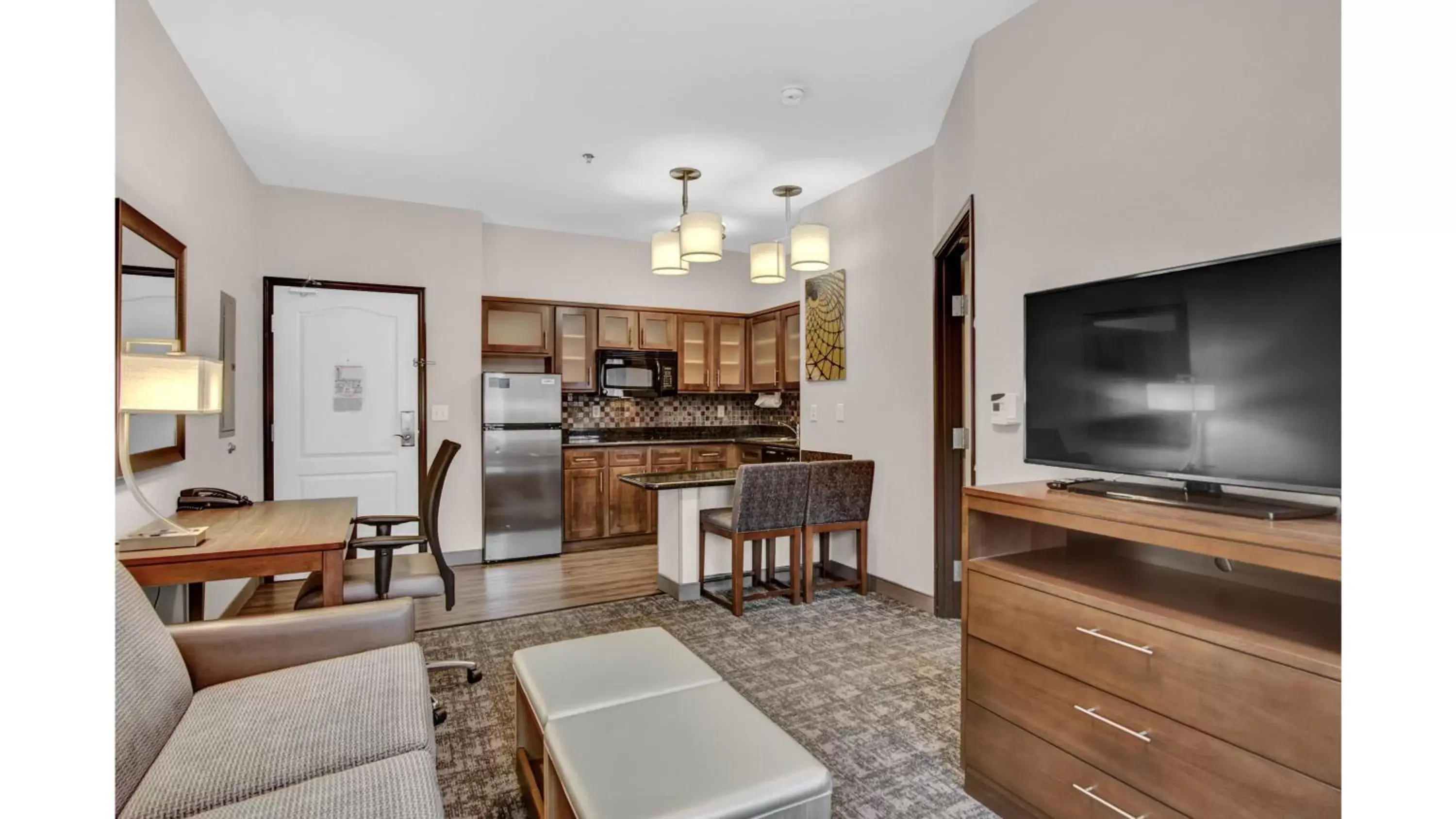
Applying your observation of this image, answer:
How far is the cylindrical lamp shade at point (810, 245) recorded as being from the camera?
152 inches

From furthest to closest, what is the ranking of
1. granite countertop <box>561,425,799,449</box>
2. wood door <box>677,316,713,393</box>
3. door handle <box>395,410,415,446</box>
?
1. wood door <box>677,316,713,393</box>
2. granite countertop <box>561,425,799,449</box>
3. door handle <box>395,410,415,446</box>

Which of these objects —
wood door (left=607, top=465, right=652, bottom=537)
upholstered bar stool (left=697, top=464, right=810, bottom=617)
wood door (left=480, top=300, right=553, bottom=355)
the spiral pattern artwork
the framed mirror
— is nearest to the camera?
the framed mirror

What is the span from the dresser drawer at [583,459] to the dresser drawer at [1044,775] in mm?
4024

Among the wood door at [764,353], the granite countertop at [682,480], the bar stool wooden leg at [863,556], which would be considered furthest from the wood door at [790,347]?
the bar stool wooden leg at [863,556]

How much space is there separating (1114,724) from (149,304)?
3.36m

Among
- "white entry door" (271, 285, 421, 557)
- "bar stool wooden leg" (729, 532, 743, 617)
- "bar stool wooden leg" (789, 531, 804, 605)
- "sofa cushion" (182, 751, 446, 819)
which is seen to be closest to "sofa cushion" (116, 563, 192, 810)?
"sofa cushion" (182, 751, 446, 819)

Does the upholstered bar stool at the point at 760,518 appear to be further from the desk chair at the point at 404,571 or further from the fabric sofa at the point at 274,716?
the fabric sofa at the point at 274,716

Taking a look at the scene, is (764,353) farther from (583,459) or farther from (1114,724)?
(1114,724)

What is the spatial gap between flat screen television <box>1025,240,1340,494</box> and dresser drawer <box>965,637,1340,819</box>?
0.56 metres

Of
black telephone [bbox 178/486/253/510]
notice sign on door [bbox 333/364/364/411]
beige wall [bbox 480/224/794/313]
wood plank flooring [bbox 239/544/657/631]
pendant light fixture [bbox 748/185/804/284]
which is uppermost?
beige wall [bbox 480/224/794/313]

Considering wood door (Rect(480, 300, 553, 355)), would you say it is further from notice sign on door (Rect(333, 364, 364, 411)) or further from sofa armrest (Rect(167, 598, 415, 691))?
sofa armrest (Rect(167, 598, 415, 691))

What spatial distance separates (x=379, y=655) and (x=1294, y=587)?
2339 millimetres

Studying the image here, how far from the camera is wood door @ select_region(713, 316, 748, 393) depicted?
20.5ft
